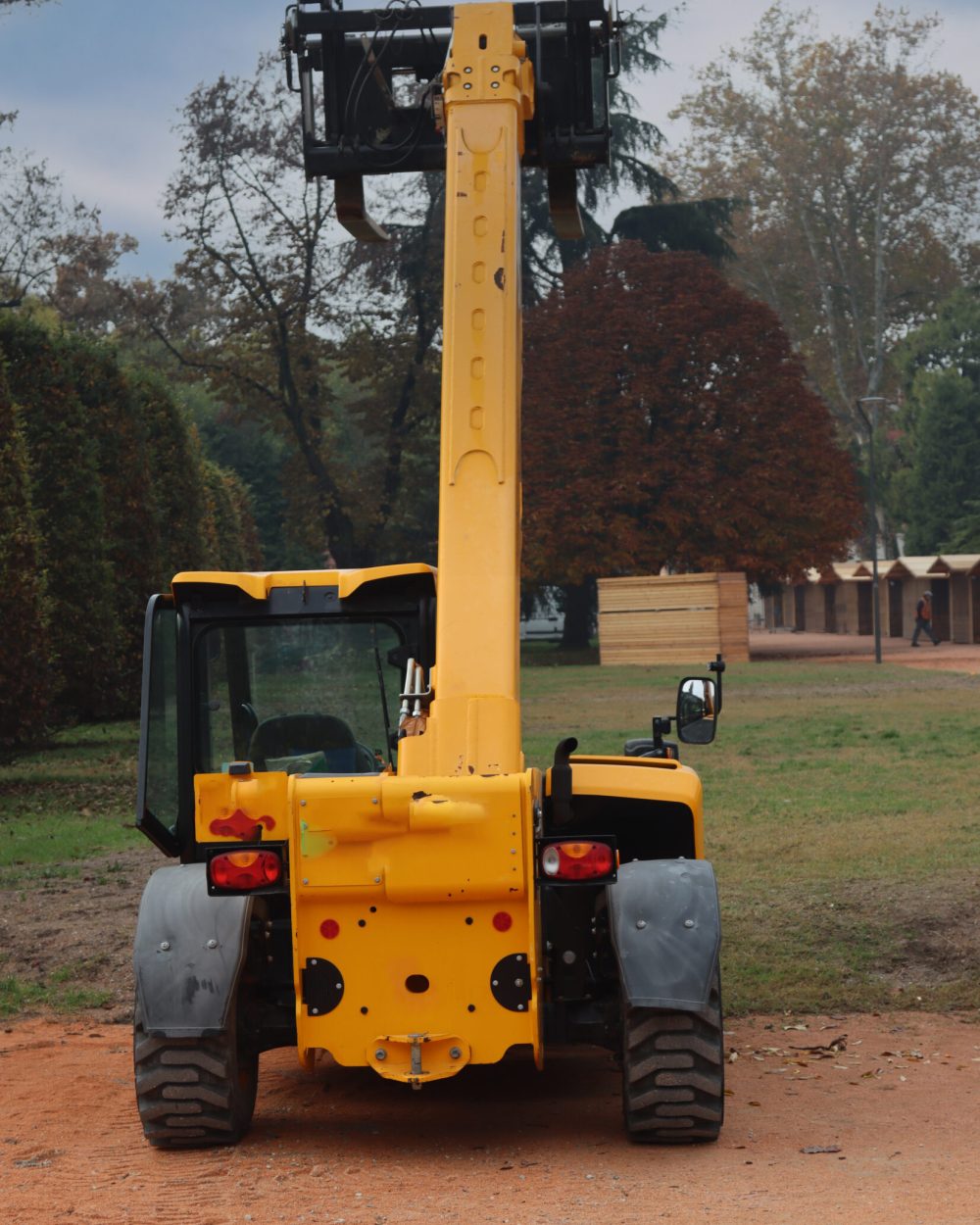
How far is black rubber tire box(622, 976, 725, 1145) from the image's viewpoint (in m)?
6.50

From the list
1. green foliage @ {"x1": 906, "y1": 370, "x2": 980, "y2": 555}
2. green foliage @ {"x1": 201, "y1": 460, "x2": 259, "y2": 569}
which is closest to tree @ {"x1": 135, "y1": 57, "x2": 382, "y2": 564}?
green foliage @ {"x1": 201, "y1": 460, "x2": 259, "y2": 569}

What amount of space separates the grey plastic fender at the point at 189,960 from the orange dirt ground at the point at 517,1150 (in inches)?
20.1

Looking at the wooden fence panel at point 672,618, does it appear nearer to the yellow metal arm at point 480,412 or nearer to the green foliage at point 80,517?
the green foliage at point 80,517

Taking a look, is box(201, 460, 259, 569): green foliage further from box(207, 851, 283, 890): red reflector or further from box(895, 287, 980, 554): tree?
box(895, 287, 980, 554): tree

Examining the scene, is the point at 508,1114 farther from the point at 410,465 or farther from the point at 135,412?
the point at 410,465

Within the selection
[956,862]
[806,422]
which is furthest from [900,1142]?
[806,422]

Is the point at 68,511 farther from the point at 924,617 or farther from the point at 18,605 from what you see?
the point at 924,617

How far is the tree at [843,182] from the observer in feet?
224

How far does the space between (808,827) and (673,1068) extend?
9.87m

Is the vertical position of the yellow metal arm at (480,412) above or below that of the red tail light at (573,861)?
above

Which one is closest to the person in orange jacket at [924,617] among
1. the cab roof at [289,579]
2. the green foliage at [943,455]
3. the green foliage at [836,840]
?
the green foliage at [943,455]

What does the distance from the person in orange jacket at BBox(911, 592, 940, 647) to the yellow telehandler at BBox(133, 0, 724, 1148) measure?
5265 cm

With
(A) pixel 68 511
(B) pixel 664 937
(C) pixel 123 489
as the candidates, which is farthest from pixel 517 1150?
(C) pixel 123 489

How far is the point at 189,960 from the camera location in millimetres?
6637
